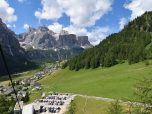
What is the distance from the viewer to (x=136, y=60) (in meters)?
70.8

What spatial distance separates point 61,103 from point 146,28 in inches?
5911

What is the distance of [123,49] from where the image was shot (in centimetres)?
9925

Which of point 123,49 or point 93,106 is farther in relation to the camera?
point 123,49

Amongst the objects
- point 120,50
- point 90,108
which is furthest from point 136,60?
point 90,108

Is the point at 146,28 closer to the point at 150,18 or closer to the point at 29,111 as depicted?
the point at 150,18

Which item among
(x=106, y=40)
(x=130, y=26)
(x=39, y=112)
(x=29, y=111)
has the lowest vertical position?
(x=39, y=112)

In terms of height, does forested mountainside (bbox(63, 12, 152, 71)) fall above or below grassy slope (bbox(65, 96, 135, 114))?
above

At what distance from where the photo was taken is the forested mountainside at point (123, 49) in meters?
83.4

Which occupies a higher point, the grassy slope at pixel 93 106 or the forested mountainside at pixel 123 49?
the forested mountainside at pixel 123 49

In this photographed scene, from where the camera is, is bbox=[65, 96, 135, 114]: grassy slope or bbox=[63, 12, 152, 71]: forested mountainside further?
bbox=[63, 12, 152, 71]: forested mountainside

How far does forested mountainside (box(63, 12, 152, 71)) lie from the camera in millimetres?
83400

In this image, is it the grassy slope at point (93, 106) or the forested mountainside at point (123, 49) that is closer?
the grassy slope at point (93, 106)

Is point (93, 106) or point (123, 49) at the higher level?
point (123, 49)

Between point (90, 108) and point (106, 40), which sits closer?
point (90, 108)
